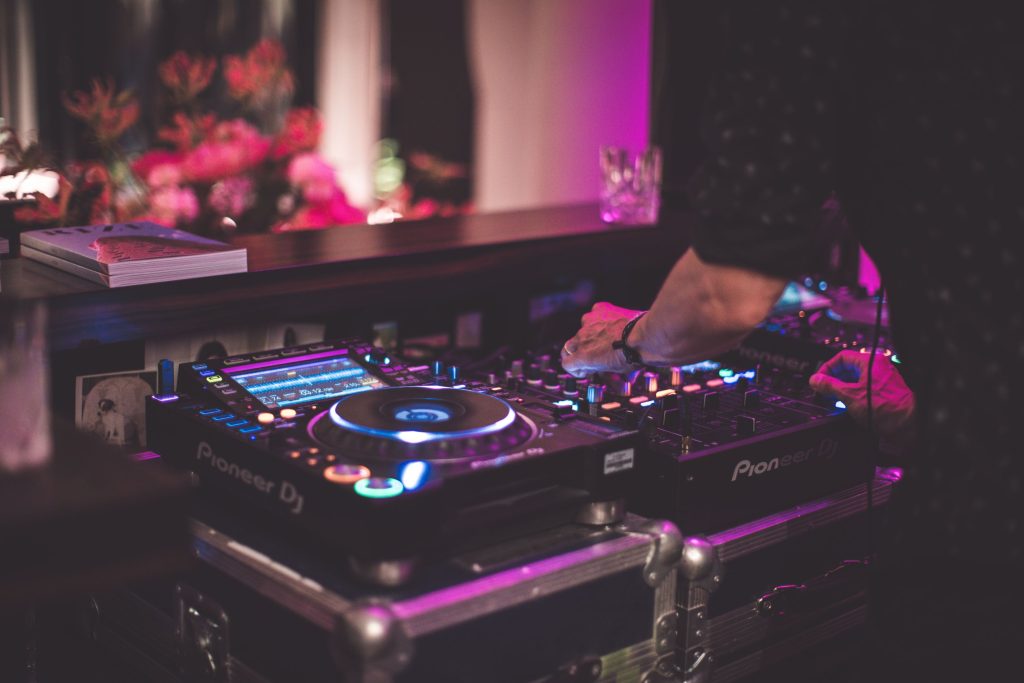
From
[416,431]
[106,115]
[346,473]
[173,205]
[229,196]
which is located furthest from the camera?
[229,196]

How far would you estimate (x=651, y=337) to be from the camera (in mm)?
1150

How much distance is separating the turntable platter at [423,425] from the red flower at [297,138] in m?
1.67

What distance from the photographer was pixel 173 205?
8.21ft

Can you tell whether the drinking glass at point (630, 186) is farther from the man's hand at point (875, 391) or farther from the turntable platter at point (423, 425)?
the turntable platter at point (423, 425)

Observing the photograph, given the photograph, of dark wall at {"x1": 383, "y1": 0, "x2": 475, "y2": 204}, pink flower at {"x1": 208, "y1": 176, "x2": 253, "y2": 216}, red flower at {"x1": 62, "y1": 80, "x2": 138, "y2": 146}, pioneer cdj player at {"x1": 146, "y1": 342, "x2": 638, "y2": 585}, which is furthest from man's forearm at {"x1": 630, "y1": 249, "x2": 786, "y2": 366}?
dark wall at {"x1": 383, "y1": 0, "x2": 475, "y2": 204}

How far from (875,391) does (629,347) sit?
0.37 m

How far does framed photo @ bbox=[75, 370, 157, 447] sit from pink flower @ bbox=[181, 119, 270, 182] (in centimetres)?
118

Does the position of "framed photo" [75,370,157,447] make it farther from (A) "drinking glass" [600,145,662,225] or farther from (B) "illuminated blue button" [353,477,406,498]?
(A) "drinking glass" [600,145,662,225]

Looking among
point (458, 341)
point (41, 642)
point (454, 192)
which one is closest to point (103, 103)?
point (458, 341)

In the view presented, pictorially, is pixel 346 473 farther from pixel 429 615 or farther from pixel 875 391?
pixel 875 391

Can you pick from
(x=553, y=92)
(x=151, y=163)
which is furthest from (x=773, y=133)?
(x=553, y=92)

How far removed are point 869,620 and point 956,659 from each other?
9 cm

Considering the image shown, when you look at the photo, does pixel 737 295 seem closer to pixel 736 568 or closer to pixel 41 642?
pixel 736 568

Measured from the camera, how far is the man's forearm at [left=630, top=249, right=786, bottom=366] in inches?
39.6
